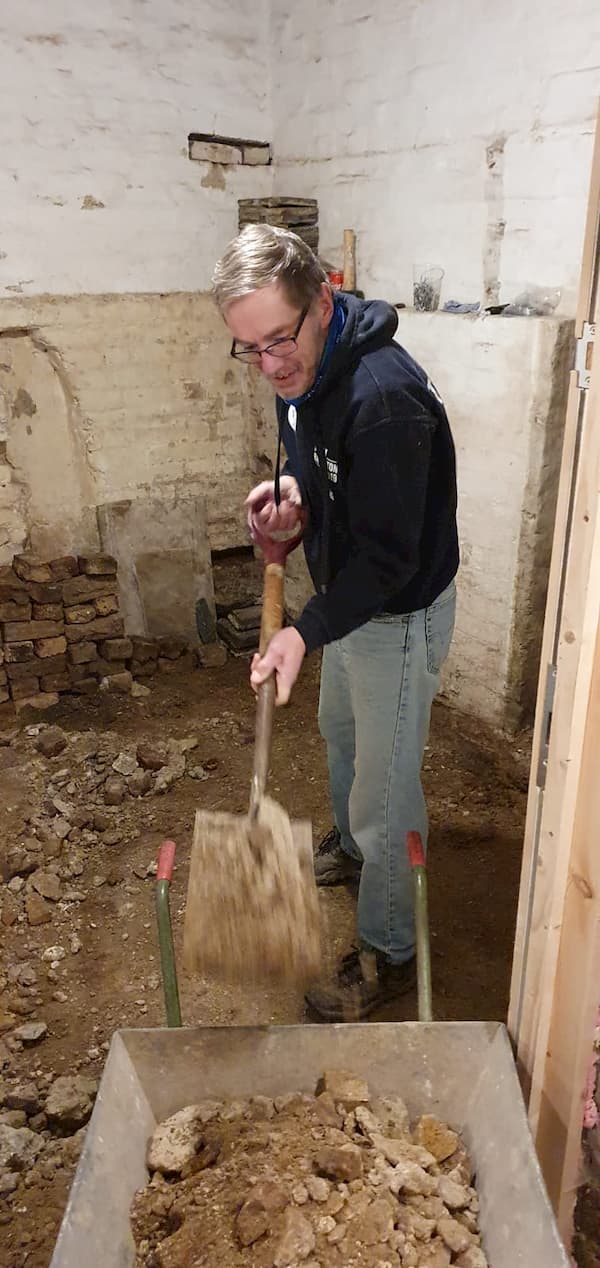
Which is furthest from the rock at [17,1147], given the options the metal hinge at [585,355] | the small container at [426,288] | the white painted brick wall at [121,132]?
the white painted brick wall at [121,132]

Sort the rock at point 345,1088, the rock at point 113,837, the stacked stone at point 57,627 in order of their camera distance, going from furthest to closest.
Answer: the stacked stone at point 57,627, the rock at point 113,837, the rock at point 345,1088

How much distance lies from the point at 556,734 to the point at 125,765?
2314 millimetres

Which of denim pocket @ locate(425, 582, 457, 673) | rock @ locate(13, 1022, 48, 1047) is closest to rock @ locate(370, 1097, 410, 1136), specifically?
denim pocket @ locate(425, 582, 457, 673)

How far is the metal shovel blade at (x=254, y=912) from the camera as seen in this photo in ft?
4.99

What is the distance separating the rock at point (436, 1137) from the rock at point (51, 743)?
231cm

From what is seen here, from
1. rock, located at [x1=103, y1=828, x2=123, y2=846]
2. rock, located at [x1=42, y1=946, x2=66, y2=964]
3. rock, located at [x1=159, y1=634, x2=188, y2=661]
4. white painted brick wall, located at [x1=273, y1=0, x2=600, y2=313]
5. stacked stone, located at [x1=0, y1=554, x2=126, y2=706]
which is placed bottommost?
rock, located at [x1=42, y1=946, x2=66, y2=964]

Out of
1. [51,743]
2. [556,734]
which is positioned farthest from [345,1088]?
[51,743]

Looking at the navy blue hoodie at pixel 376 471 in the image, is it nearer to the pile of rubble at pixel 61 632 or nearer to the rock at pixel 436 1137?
the rock at pixel 436 1137

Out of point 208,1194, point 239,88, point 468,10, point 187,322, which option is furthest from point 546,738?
point 239,88

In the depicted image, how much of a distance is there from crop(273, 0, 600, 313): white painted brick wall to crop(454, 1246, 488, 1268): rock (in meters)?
2.40

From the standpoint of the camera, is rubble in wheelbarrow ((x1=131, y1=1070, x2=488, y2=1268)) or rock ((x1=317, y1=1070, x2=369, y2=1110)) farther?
rock ((x1=317, y1=1070, x2=369, y2=1110))

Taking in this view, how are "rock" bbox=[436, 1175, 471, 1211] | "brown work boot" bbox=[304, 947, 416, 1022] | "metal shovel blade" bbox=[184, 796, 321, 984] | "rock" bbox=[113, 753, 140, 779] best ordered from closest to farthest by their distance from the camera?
"rock" bbox=[436, 1175, 471, 1211]
"metal shovel blade" bbox=[184, 796, 321, 984]
"brown work boot" bbox=[304, 947, 416, 1022]
"rock" bbox=[113, 753, 140, 779]

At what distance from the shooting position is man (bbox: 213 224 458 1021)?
1633mm

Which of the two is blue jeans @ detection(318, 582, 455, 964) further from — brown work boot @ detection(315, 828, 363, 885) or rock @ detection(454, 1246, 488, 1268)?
rock @ detection(454, 1246, 488, 1268)
